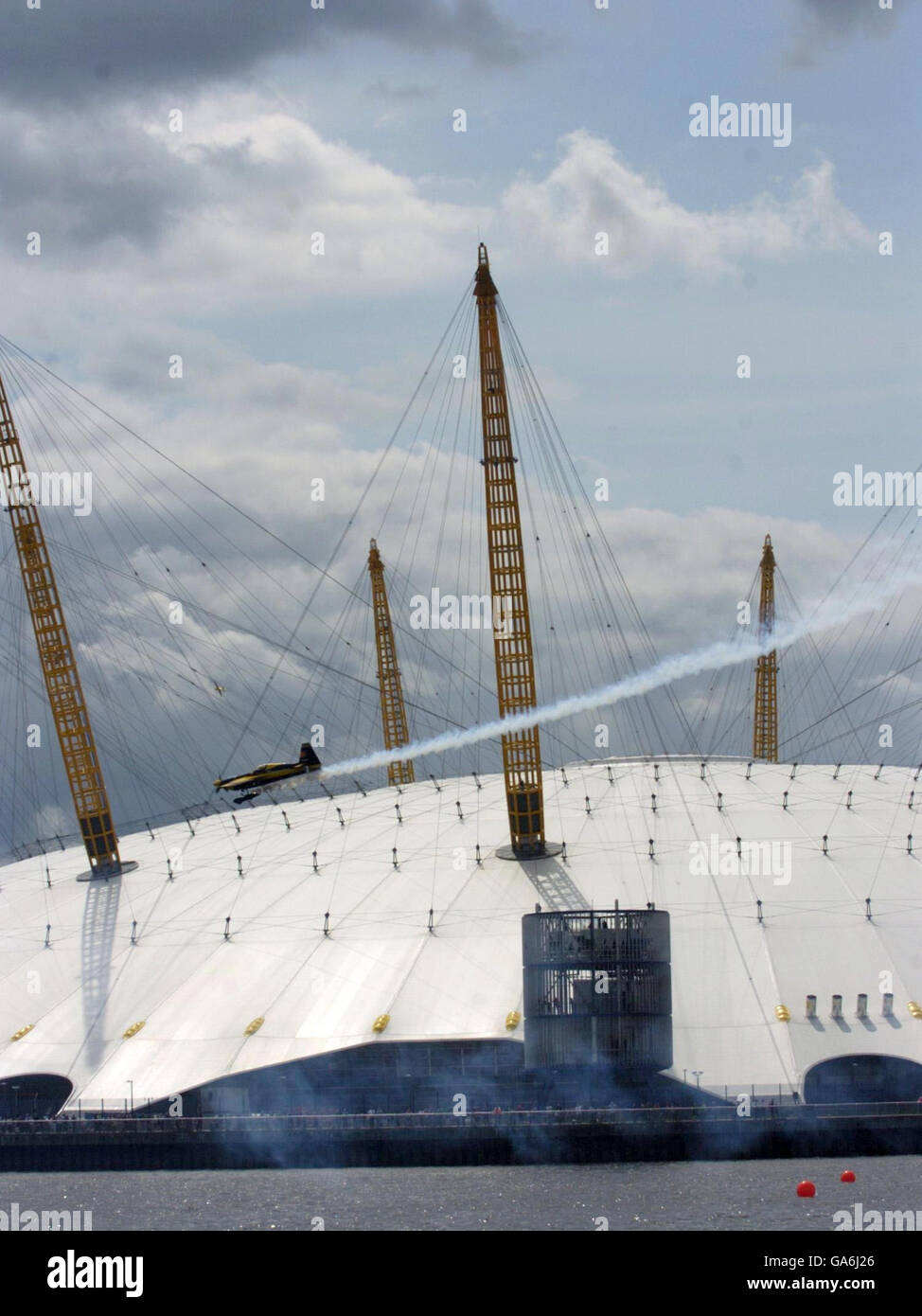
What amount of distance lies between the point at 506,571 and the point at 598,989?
1202 inches

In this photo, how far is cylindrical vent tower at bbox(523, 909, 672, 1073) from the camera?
97.4m

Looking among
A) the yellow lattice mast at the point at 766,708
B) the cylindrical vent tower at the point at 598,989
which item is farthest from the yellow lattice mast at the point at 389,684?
the cylindrical vent tower at the point at 598,989

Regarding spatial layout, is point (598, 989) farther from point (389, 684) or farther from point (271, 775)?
point (389, 684)

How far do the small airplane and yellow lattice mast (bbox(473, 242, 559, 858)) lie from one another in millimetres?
16956

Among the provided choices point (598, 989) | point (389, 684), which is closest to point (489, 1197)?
point (598, 989)

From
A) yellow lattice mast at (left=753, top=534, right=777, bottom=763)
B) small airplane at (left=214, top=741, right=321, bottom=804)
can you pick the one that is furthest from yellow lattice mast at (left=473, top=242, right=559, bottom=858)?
yellow lattice mast at (left=753, top=534, right=777, bottom=763)

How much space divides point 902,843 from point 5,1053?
183 ft

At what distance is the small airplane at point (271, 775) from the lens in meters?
127

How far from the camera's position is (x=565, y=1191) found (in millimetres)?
89688

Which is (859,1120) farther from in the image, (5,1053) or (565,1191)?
(5,1053)

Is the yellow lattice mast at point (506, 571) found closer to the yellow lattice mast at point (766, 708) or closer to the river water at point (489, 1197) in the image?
the river water at point (489, 1197)

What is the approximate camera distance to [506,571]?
11769 cm

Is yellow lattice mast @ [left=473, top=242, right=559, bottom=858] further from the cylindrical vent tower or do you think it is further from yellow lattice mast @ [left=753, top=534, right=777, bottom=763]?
yellow lattice mast @ [left=753, top=534, right=777, bottom=763]
